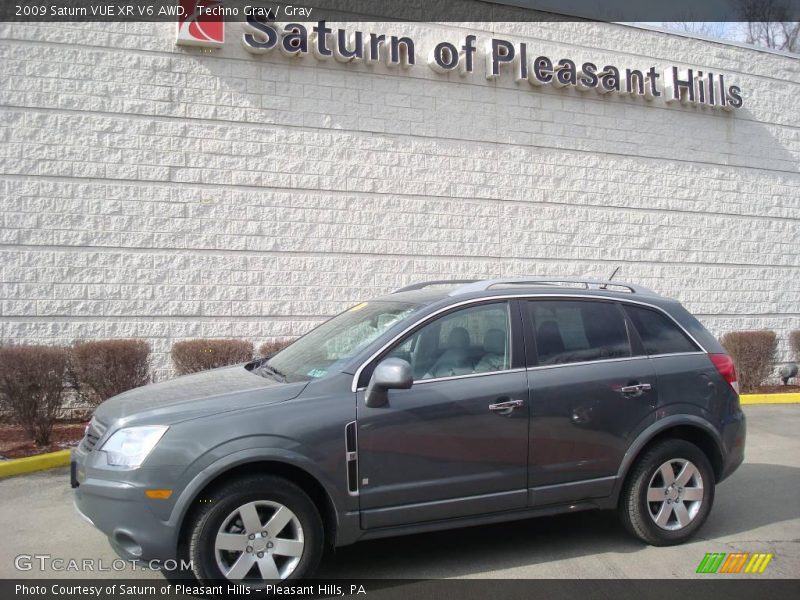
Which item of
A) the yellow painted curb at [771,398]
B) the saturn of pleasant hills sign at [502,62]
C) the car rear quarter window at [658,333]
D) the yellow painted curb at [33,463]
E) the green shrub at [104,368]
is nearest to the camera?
the car rear quarter window at [658,333]

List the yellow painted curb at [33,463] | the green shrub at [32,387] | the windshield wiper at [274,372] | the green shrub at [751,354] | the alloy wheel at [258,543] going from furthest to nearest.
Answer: the green shrub at [751,354], the green shrub at [32,387], the yellow painted curb at [33,463], the windshield wiper at [274,372], the alloy wheel at [258,543]

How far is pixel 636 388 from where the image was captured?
5039mm

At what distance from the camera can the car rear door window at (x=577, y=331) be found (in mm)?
4984

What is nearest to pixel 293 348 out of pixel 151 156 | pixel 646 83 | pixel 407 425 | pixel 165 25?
pixel 407 425

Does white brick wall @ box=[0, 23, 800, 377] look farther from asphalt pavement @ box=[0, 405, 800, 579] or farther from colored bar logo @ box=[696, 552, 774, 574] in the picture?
colored bar logo @ box=[696, 552, 774, 574]

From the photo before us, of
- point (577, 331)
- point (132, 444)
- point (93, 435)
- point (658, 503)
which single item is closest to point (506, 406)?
point (577, 331)

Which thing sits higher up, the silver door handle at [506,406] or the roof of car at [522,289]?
the roof of car at [522,289]

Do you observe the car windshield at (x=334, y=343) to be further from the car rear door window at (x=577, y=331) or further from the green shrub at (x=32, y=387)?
the green shrub at (x=32, y=387)

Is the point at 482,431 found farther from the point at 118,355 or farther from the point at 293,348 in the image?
the point at 118,355

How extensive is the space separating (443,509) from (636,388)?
5.38 ft

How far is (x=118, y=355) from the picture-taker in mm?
8758

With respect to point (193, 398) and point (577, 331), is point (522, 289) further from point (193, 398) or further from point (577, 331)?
point (193, 398)

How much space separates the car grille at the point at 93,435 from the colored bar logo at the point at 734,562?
384 centimetres

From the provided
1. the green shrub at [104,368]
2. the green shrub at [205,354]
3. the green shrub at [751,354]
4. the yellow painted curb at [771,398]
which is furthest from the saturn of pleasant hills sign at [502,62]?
the yellow painted curb at [771,398]
